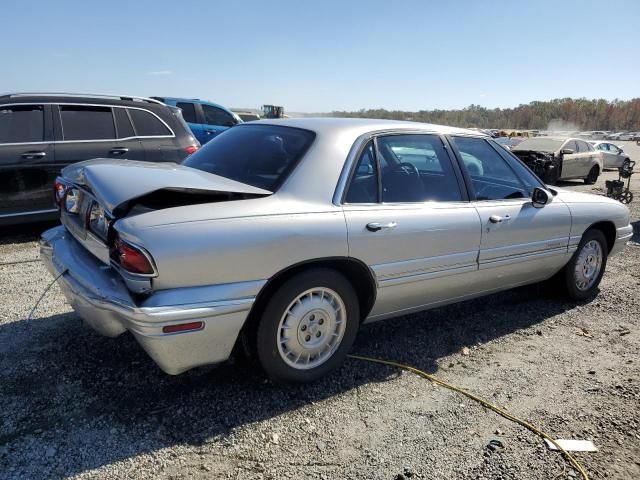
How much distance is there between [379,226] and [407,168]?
2.11 ft

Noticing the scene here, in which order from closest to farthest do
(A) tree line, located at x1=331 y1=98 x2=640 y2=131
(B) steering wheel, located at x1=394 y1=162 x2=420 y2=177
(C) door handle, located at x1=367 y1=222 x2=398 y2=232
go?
(C) door handle, located at x1=367 y1=222 x2=398 y2=232, (B) steering wheel, located at x1=394 y1=162 x2=420 y2=177, (A) tree line, located at x1=331 y1=98 x2=640 y2=131

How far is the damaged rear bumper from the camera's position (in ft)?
7.61

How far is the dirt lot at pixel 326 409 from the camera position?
7.69 ft

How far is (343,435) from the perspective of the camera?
8.48 ft

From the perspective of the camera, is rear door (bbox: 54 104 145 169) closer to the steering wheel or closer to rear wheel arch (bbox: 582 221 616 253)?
the steering wheel

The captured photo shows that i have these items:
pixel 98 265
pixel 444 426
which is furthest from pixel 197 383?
pixel 444 426

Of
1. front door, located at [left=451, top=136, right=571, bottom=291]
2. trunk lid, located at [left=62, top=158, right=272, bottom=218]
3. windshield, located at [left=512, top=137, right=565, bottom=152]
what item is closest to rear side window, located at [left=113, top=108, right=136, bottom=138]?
trunk lid, located at [left=62, top=158, right=272, bottom=218]

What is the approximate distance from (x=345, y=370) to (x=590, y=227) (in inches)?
112

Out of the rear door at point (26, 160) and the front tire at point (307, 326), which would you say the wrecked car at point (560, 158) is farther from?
the front tire at point (307, 326)

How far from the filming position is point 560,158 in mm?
14000

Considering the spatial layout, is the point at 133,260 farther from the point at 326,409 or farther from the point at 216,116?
the point at 216,116

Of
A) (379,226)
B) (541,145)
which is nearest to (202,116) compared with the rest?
(541,145)

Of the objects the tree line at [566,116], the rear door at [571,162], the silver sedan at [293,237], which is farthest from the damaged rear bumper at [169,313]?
the tree line at [566,116]

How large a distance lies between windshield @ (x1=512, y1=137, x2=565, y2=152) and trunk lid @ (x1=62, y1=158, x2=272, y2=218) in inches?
500
